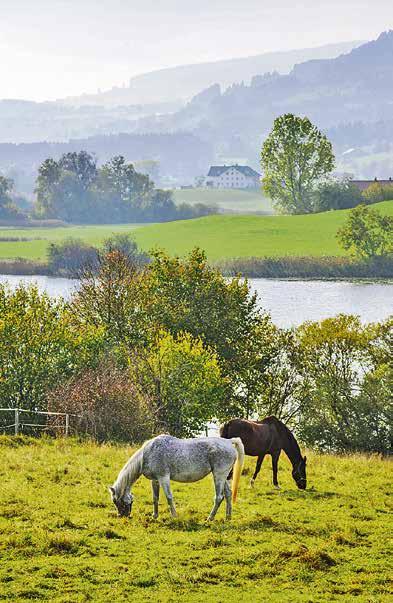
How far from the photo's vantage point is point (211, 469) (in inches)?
666

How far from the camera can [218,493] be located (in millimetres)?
16750

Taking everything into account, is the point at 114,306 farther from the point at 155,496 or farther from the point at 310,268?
the point at 310,268

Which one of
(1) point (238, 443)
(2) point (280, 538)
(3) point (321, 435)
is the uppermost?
(1) point (238, 443)

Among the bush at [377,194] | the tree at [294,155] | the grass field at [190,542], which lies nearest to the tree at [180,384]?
the grass field at [190,542]

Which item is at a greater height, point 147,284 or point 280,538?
point 147,284

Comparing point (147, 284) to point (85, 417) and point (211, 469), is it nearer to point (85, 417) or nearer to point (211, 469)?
point (85, 417)

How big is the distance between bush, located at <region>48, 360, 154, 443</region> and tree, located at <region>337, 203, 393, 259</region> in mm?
85961

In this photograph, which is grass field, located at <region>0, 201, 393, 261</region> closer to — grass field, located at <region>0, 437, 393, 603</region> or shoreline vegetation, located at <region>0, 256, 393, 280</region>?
shoreline vegetation, located at <region>0, 256, 393, 280</region>

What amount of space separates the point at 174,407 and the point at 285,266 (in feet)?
254

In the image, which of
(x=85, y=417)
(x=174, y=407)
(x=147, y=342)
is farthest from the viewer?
(x=147, y=342)

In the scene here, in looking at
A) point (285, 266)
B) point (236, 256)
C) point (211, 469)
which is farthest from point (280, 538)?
point (236, 256)

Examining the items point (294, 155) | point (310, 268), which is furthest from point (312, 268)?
point (294, 155)

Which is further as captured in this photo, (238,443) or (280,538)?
(238,443)

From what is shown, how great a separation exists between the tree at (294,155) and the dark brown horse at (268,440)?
398 feet
